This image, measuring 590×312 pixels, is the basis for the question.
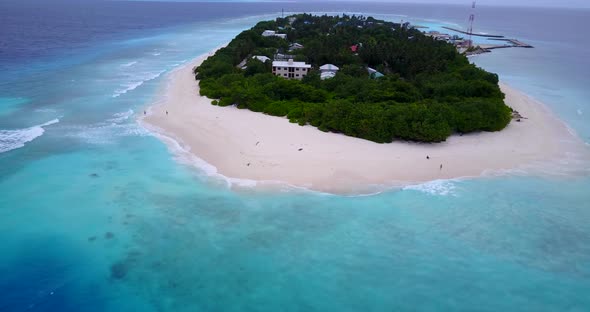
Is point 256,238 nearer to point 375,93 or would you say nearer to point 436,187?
point 436,187

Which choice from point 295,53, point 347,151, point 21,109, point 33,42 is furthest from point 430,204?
point 33,42

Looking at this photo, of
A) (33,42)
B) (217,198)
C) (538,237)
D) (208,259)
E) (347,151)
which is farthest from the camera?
(33,42)

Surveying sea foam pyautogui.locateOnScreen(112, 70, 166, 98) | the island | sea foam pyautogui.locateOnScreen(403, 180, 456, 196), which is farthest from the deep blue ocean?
sea foam pyautogui.locateOnScreen(112, 70, 166, 98)

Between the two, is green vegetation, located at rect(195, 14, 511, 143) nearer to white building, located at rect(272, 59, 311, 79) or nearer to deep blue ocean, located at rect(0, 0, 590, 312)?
white building, located at rect(272, 59, 311, 79)

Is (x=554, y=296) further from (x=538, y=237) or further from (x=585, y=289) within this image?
(x=538, y=237)

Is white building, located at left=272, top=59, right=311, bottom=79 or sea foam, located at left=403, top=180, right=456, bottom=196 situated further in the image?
white building, located at left=272, top=59, right=311, bottom=79

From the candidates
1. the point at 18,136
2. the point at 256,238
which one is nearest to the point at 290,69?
the point at 18,136
